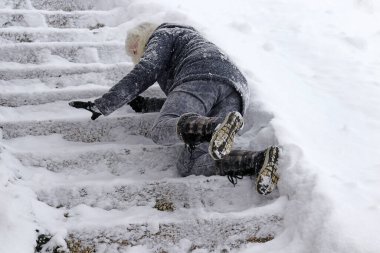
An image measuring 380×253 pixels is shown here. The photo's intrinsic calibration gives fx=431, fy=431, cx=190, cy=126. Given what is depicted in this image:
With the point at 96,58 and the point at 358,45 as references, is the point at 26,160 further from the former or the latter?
the point at 358,45

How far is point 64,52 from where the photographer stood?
3.64 m

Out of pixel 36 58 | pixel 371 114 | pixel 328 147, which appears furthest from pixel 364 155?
pixel 36 58

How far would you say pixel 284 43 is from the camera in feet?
15.0

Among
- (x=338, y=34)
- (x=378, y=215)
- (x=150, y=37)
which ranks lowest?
(x=338, y=34)

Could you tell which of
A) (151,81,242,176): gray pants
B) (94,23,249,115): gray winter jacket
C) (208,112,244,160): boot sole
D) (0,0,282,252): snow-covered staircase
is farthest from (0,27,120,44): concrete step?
(208,112,244,160): boot sole

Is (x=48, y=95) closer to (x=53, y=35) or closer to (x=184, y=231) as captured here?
(x=53, y=35)

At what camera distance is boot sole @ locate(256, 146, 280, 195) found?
81.7 inches

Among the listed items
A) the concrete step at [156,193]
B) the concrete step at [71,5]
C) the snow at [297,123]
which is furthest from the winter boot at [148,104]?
the concrete step at [71,5]

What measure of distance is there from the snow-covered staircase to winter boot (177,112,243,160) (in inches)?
11.8

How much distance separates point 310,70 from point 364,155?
1.52 m

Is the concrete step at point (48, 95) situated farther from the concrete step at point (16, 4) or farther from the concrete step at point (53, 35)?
the concrete step at point (16, 4)

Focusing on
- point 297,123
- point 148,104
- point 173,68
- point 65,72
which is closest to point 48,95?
point 65,72

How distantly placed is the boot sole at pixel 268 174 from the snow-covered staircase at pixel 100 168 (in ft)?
0.37

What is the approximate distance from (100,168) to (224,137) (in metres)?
0.93
